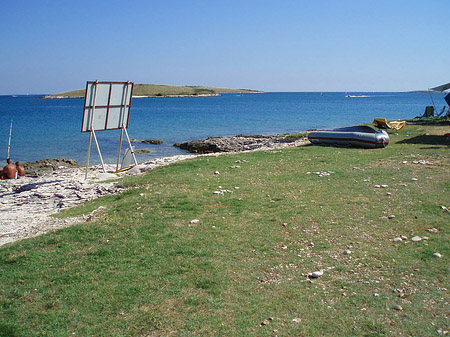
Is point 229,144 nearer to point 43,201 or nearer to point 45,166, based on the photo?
point 45,166

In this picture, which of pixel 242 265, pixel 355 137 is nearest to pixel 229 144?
pixel 355 137

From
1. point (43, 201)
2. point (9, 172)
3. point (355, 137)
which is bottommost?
point (9, 172)

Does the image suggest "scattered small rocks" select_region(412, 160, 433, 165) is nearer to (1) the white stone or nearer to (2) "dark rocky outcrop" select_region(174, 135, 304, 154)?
(1) the white stone

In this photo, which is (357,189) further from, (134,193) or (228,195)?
(134,193)

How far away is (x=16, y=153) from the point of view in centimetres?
3759

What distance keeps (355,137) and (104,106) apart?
13.1 m

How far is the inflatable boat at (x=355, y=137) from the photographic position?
21.1 m

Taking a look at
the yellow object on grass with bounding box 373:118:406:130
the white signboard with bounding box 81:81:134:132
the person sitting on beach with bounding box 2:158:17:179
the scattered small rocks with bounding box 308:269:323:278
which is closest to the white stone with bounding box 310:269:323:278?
the scattered small rocks with bounding box 308:269:323:278

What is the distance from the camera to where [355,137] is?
21.6 meters

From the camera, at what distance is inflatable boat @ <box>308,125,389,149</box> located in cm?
2108

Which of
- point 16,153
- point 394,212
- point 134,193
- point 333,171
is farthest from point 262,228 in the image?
point 16,153

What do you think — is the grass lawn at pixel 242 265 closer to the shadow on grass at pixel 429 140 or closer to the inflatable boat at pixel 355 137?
the inflatable boat at pixel 355 137

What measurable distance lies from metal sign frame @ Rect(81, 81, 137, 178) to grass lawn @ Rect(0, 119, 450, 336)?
226 inches

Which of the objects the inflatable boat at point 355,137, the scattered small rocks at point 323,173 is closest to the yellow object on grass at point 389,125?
the inflatable boat at point 355,137
